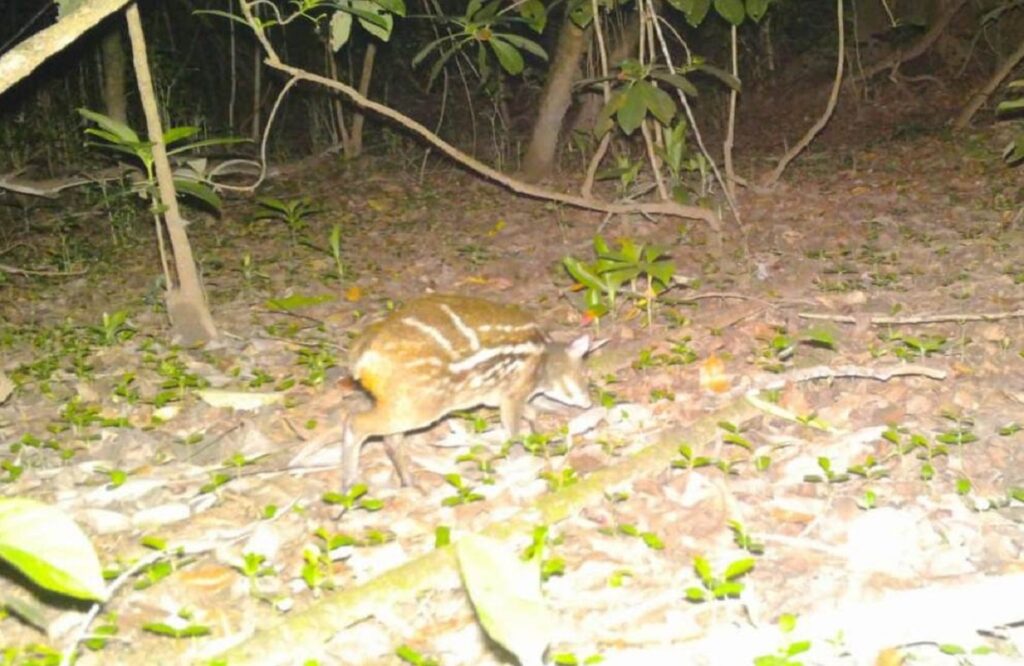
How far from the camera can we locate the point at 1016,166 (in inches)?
318

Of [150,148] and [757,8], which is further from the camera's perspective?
[757,8]

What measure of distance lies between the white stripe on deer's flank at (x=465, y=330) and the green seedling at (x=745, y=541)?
1376 mm

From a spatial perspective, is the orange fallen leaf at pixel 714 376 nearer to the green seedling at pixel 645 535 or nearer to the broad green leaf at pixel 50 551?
the green seedling at pixel 645 535

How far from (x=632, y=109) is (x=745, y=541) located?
113 inches

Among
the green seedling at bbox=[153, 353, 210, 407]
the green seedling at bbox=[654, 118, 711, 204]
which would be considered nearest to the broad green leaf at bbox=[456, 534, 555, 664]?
the green seedling at bbox=[153, 353, 210, 407]

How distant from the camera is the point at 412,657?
8.45ft

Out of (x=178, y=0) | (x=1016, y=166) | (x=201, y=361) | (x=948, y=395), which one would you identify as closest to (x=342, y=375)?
(x=201, y=361)

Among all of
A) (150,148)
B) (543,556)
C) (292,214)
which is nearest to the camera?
(543,556)

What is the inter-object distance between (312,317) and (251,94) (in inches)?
326

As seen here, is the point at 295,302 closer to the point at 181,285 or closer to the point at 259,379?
the point at 181,285

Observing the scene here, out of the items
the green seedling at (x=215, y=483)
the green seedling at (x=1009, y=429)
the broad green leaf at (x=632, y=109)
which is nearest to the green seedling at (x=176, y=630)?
the green seedling at (x=215, y=483)

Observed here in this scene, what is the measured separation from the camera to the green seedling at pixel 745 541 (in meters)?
2.97

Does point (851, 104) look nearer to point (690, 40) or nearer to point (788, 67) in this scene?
point (788, 67)

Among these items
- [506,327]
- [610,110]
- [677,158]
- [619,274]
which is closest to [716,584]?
[506,327]
